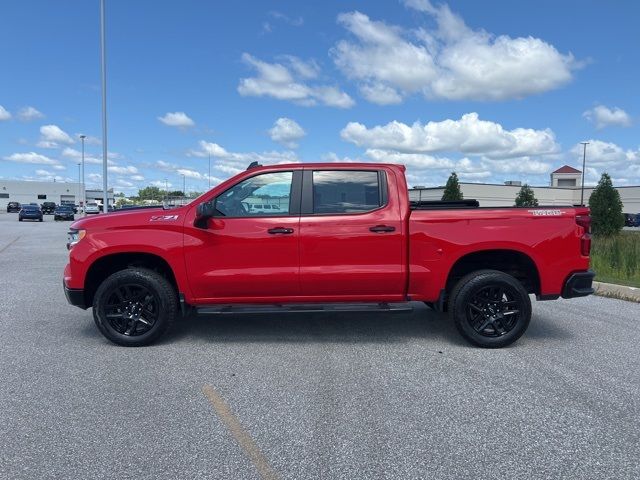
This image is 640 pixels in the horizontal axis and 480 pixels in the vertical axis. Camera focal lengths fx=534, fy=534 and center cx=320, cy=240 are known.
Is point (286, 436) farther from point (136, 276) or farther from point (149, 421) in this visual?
point (136, 276)

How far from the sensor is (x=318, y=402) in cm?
416

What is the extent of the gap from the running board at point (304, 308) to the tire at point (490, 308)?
580 millimetres

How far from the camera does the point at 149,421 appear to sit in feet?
12.5

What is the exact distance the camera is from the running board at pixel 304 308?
5.51 metres

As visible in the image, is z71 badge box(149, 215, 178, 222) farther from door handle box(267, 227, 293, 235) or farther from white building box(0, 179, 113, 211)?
white building box(0, 179, 113, 211)

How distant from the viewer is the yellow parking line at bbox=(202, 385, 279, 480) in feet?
10.3

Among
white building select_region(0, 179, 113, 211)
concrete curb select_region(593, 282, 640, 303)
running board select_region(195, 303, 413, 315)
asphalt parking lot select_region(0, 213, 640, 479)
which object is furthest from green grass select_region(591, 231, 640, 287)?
white building select_region(0, 179, 113, 211)

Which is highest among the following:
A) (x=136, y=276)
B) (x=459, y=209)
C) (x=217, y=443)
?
(x=459, y=209)

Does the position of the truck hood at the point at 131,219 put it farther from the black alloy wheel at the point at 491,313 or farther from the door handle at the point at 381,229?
the black alloy wheel at the point at 491,313

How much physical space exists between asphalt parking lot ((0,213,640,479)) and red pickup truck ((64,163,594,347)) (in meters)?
0.45

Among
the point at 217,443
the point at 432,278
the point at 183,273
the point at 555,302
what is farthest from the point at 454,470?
the point at 555,302

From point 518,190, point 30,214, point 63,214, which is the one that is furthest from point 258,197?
point 518,190

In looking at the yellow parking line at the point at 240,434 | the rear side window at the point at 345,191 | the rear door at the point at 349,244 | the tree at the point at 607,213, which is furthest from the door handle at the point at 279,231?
the tree at the point at 607,213

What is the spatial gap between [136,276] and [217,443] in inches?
101
